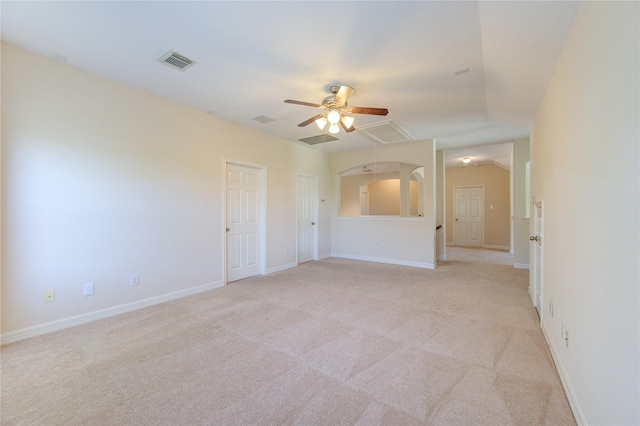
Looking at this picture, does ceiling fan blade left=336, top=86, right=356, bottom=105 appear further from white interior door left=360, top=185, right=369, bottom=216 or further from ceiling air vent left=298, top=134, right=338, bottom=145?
white interior door left=360, top=185, right=369, bottom=216

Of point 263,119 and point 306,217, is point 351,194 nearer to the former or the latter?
point 306,217

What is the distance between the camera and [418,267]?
5.61 m

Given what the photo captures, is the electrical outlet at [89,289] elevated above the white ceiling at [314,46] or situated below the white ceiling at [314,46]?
below

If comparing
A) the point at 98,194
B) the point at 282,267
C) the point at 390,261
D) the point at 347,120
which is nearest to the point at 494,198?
the point at 390,261

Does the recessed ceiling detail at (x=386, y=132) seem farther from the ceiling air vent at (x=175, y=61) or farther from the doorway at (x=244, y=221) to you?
the ceiling air vent at (x=175, y=61)

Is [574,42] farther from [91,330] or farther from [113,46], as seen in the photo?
[91,330]

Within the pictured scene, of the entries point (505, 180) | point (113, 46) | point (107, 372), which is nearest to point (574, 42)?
point (113, 46)

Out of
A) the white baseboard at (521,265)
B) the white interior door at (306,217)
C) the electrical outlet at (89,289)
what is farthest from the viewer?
the white interior door at (306,217)

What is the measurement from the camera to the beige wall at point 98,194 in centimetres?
251

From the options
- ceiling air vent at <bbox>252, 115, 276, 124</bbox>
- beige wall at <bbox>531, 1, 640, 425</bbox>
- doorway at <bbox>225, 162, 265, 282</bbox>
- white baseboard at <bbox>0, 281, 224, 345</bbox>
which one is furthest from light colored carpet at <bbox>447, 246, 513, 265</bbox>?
white baseboard at <bbox>0, 281, 224, 345</bbox>

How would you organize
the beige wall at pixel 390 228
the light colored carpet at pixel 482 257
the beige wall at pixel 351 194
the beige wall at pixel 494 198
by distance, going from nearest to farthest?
the beige wall at pixel 390 228
the light colored carpet at pixel 482 257
the beige wall at pixel 494 198
the beige wall at pixel 351 194

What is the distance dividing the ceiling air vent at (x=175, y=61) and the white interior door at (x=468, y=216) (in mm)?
8872

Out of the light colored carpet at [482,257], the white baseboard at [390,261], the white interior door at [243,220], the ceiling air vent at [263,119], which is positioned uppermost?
the ceiling air vent at [263,119]

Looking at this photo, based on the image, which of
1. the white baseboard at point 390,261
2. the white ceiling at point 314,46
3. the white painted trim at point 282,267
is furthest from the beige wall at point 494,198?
the white painted trim at point 282,267
